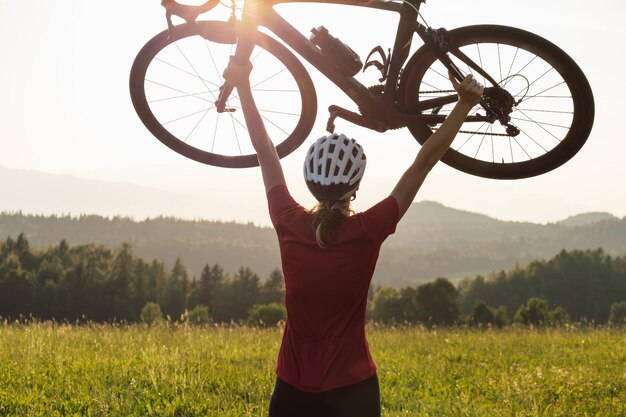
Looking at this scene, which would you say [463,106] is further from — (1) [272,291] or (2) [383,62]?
(1) [272,291]

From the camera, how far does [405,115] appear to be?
15.9ft

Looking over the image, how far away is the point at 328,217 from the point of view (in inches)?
122

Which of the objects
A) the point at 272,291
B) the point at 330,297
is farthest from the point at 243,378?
the point at 272,291

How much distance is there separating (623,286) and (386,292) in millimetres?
59122

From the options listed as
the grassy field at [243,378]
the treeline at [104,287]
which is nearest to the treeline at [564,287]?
the treeline at [104,287]

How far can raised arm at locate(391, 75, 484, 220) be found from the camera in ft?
11.1

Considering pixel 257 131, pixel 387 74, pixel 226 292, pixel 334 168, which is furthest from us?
pixel 226 292

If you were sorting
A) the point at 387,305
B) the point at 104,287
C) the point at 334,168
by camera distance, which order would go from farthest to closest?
the point at 104,287 → the point at 387,305 → the point at 334,168

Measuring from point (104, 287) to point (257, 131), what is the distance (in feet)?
289

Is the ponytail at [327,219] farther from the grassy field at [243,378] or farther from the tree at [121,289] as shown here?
the tree at [121,289]

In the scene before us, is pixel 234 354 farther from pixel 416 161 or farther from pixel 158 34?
pixel 416 161

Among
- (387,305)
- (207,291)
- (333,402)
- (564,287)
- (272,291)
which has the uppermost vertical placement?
(564,287)

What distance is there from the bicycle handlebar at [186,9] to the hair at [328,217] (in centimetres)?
255

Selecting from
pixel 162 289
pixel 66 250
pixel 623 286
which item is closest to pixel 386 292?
pixel 162 289
